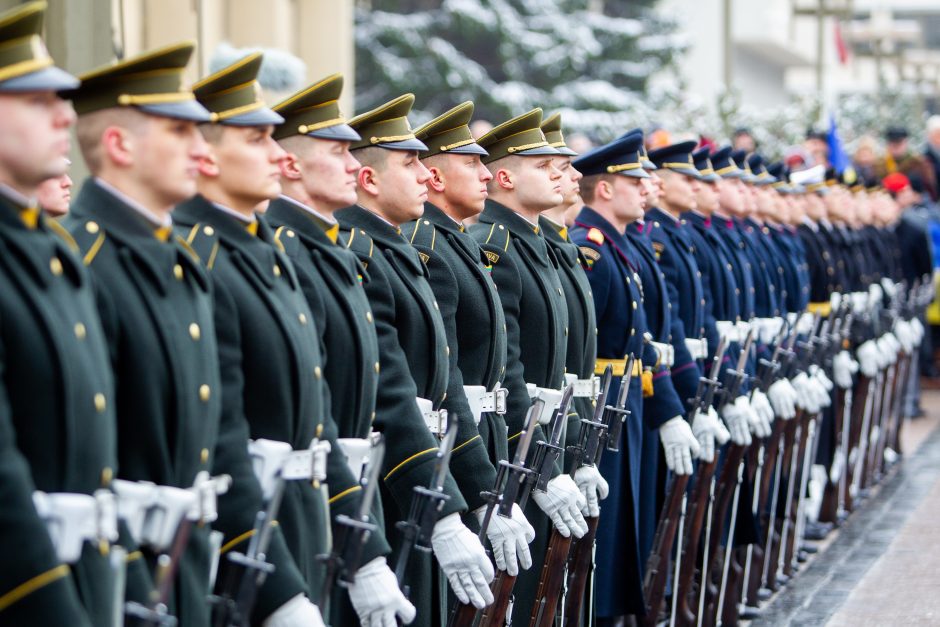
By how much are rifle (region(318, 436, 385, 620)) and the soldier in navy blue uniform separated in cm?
278

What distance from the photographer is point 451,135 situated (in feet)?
18.0

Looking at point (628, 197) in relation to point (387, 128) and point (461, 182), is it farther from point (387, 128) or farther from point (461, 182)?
point (387, 128)

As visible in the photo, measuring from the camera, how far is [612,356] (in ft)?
22.2

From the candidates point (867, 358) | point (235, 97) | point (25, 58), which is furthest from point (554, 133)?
point (867, 358)

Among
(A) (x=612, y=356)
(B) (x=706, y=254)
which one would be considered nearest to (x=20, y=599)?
(A) (x=612, y=356)

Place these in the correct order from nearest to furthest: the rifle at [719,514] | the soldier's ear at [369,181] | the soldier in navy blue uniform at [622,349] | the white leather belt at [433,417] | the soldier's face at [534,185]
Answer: the white leather belt at [433,417]
the soldier's ear at [369,181]
the soldier's face at [534,185]
the soldier in navy blue uniform at [622,349]
the rifle at [719,514]

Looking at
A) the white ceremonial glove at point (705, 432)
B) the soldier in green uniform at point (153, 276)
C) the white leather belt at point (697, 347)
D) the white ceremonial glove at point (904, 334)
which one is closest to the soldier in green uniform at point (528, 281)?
the white ceremonial glove at point (705, 432)

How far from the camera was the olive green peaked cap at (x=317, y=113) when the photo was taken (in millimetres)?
4434

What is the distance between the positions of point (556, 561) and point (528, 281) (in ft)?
2.94

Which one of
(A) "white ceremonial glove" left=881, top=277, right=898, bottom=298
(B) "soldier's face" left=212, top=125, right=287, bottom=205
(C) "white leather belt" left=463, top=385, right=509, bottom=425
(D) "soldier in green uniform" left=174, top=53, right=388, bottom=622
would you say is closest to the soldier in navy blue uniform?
(C) "white leather belt" left=463, top=385, right=509, bottom=425

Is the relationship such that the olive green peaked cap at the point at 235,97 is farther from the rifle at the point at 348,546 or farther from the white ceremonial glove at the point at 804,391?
the white ceremonial glove at the point at 804,391

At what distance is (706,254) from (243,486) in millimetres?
4928

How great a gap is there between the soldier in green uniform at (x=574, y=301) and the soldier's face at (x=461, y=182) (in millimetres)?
695

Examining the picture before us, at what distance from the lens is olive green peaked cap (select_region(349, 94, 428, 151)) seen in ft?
16.2
